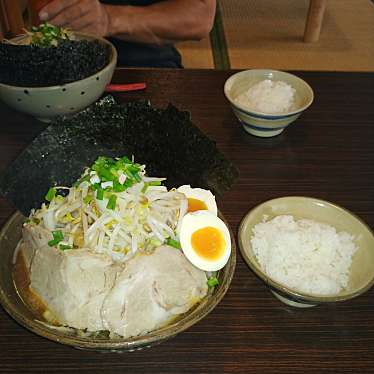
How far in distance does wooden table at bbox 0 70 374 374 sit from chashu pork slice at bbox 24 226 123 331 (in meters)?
0.12

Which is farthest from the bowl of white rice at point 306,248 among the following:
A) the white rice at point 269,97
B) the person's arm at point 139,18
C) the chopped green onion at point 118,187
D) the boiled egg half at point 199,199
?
the person's arm at point 139,18

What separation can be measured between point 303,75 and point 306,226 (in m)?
1.15

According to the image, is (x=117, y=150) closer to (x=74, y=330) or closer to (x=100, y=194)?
(x=100, y=194)

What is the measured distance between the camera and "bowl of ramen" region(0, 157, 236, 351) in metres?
1.00

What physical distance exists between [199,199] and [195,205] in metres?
0.02

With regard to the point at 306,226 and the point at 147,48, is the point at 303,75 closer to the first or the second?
the point at 147,48

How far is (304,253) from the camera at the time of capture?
125 centimetres

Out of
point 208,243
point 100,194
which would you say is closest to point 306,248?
point 208,243

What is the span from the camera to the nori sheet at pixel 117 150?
1.27m

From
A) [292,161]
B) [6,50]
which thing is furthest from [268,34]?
[6,50]

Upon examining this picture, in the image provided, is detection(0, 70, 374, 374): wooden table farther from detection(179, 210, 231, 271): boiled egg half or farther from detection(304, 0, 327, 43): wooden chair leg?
detection(304, 0, 327, 43): wooden chair leg

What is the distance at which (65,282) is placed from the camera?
1021 mm

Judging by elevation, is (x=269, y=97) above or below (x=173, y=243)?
below

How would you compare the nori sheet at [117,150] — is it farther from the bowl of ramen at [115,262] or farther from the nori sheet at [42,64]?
the nori sheet at [42,64]
